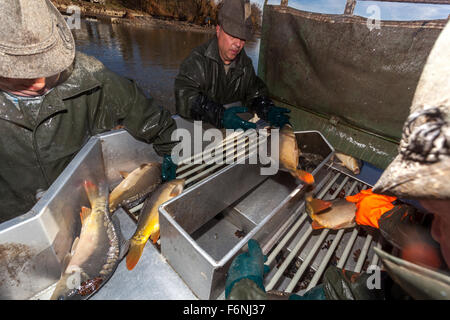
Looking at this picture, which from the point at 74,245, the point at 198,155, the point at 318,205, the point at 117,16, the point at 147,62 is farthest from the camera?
the point at 117,16

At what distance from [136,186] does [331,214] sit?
1.93m

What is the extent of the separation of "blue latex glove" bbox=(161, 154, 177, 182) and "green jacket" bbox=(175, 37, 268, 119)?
2.82 ft

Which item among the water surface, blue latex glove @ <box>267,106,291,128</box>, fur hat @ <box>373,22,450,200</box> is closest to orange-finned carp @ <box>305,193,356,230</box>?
fur hat @ <box>373,22,450,200</box>

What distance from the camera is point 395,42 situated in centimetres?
267

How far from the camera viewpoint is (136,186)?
1.99 metres

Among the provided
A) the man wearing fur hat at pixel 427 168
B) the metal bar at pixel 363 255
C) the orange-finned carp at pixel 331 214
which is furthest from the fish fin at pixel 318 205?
the man wearing fur hat at pixel 427 168

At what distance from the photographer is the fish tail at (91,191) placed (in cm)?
165

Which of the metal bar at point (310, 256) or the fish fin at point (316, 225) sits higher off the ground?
the fish fin at point (316, 225)

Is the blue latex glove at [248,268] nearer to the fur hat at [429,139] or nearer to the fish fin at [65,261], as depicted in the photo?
the fur hat at [429,139]

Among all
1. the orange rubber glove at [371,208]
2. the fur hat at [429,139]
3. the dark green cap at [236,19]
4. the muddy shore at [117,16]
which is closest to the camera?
the fur hat at [429,139]

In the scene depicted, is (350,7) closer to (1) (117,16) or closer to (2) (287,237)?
(2) (287,237)

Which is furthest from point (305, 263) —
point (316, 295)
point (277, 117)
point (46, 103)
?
point (46, 103)

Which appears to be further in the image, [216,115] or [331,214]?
[216,115]
